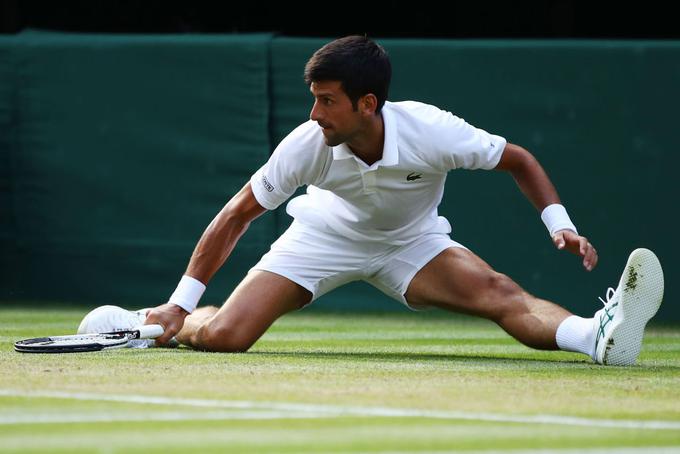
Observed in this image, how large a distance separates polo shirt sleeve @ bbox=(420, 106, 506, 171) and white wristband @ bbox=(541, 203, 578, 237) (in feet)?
1.23

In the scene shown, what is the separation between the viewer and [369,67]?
7.12 meters

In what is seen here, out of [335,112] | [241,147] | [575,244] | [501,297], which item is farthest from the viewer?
[241,147]

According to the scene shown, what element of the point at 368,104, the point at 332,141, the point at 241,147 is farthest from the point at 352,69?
the point at 241,147

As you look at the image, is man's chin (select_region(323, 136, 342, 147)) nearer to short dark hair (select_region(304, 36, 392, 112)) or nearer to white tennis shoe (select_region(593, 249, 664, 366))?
short dark hair (select_region(304, 36, 392, 112))

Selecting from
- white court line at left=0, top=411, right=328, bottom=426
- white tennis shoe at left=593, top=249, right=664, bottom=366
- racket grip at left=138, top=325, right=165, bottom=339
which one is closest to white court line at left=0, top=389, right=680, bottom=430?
white court line at left=0, top=411, right=328, bottom=426

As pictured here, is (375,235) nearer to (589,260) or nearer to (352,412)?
(589,260)

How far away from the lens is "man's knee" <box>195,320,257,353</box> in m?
7.50

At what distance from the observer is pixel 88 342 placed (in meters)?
7.28

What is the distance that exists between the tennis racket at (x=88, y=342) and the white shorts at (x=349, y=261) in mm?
879

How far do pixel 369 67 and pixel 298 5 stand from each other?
29.5 feet

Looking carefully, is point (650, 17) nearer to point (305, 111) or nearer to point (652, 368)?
point (305, 111)

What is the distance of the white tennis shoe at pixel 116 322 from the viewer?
7.53 m

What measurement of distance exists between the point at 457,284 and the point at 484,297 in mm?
163

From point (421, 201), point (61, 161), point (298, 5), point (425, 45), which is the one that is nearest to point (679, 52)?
point (425, 45)
